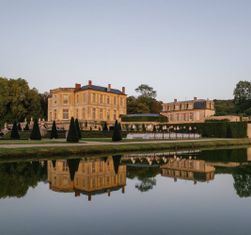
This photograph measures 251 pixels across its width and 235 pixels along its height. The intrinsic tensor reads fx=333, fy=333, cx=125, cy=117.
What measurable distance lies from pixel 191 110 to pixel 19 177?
44594 mm

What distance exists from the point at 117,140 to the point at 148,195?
53.2ft

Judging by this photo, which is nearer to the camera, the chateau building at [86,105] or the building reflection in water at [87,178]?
the building reflection in water at [87,178]

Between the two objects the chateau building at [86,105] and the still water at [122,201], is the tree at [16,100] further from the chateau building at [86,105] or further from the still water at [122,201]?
the still water at [122,201]

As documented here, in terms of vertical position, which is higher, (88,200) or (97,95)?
(97,95)

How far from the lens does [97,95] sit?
43.5m

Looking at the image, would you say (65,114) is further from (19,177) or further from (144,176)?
(144,176)

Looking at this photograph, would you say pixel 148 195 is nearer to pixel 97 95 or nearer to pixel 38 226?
pixel 38 226

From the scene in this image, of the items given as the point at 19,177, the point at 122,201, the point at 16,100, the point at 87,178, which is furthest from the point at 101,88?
the point at 122,201

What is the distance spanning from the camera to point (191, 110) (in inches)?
2031

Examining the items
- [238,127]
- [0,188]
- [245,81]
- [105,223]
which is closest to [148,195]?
[105,223]

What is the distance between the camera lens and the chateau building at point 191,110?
50281 millimetres

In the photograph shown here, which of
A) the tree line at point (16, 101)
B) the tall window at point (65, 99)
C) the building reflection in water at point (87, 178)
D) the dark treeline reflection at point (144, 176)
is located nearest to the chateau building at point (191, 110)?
the tall window at point (65, 99)

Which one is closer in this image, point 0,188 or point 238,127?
point 0,188

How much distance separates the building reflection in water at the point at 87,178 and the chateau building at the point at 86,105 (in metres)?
31.1
